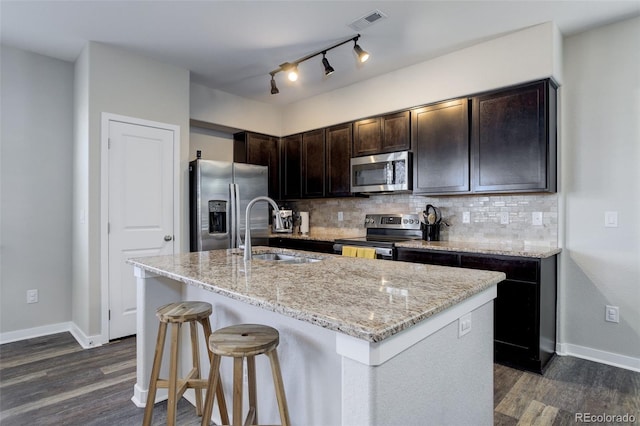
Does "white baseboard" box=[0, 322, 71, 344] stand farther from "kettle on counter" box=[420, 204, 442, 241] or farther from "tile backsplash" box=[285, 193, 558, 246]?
"kettle on counter" box=[420, 204, 442, 241]

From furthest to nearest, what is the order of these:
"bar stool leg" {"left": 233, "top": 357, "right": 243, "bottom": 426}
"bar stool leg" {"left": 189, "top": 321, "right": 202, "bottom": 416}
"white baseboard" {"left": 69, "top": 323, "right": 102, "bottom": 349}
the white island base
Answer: "white baseboard" {"left": 69, "top": 323, "right": 102, "bottom": 349}
"bar stool leg" {"left": 189, "top": 321, "right": 202, "bottom": 416}
"bar stool leg" {"left": 233, "top": 357, "right": 243, "bottom": 426}
the white island base

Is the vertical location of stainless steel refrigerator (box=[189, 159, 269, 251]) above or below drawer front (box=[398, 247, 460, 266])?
above

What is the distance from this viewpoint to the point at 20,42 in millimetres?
3146

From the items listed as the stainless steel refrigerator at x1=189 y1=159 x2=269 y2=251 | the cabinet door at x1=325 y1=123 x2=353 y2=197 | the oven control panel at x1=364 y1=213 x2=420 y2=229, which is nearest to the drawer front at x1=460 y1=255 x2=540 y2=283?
the oven control panel at x1=364 y1=213 x2=420 y2=229

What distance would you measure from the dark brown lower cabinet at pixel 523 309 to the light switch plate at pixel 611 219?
46 centimetres

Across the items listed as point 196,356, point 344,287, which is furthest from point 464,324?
point 196,356

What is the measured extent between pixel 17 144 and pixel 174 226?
1581 mm

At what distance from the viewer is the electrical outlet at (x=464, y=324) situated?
136 centimetres

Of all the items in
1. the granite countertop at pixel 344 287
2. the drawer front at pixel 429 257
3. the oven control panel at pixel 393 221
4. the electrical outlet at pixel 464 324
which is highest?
the oven control panel at pixel 393 221

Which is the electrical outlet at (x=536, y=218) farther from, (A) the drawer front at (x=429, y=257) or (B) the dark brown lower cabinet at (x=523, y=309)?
(A) the drawer front at (x=429, y=257)

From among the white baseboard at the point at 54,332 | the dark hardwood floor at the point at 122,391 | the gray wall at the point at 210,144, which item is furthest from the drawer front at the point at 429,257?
the white baseboard at the point at 54,332

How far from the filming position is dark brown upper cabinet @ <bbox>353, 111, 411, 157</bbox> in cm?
361

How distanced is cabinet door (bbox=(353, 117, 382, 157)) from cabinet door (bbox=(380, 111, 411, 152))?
0.22 ft

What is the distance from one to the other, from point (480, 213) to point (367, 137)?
4.71 ft
